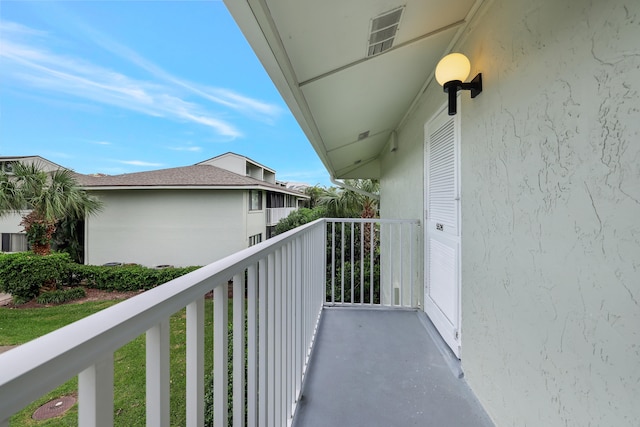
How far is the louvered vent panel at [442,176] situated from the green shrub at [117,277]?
8869 mm

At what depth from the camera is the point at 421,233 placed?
335 cm

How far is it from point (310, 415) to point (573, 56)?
2.18 meters

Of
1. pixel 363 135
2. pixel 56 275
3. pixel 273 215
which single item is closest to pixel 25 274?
pixel 56 275

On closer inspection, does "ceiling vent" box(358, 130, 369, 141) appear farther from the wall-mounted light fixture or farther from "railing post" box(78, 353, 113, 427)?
"railing post" box(78, 353, 113, 427)

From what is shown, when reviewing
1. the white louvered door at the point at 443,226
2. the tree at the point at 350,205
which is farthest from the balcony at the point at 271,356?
the tree at the point at 350,205

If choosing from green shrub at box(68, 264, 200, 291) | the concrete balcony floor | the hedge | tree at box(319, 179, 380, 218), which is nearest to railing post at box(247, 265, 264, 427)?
the concrete balcony floor

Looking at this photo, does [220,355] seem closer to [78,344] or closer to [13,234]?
[78,344]

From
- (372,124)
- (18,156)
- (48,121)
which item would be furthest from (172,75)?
(372,124)

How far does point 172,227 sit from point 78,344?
12970 mm

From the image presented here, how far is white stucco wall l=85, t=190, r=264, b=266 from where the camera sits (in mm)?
12008

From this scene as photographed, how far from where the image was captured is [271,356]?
4.35 feet

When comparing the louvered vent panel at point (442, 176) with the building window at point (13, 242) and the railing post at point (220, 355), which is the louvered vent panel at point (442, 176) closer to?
the railing post at point (220, 355)

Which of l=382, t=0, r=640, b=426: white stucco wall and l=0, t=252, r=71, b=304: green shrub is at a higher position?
l=382, t=0, r=640, b=426: white stucco wall

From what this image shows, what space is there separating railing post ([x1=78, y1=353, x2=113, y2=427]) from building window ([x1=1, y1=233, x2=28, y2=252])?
60.1 feet
